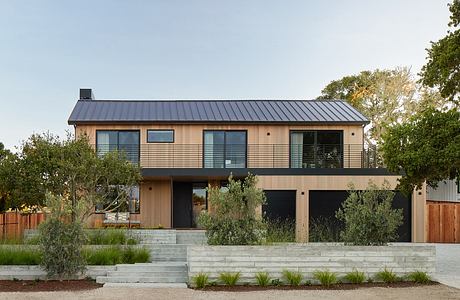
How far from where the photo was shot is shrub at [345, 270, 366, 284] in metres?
12.3

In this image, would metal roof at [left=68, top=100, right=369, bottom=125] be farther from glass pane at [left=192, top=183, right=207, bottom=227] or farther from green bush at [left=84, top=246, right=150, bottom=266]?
green bush at [left=84, top=246, right=150, bottom=266]

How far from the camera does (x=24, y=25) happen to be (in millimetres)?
22250

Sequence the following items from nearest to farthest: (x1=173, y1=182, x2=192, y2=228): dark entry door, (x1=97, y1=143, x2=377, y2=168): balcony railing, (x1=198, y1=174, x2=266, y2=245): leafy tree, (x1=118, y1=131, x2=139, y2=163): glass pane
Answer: (x1=198, y1=174, x2=266, y2=245): leafy tree
(x1=97, y1=143, x2=377, y2=168): balcony railing
(x1=118, y1=131, x2=139, y2=163): glass pane
(x1=173, y1=182, x2=192, y2=228): dark entry door

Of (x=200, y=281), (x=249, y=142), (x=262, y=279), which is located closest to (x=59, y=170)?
(x=200, y=281)

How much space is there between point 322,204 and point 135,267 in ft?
37.0

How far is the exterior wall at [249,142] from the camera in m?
23.8

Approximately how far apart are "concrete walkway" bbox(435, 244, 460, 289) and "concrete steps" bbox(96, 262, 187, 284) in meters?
6.13

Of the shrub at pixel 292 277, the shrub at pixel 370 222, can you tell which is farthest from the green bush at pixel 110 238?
the shrub at pixel 370 222

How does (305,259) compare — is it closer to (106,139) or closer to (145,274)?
(145,274)

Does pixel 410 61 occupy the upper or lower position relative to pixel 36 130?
upper

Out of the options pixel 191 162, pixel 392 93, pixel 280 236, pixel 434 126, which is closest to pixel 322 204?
pixel 191 162

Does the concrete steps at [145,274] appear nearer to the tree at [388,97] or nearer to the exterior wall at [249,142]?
the exterior wall at [249,142]

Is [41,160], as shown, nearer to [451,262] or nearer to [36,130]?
[36,130]

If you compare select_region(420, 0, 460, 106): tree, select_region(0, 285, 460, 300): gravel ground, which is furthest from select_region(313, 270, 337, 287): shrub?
select_region(420, 0, 460, 106): tree
